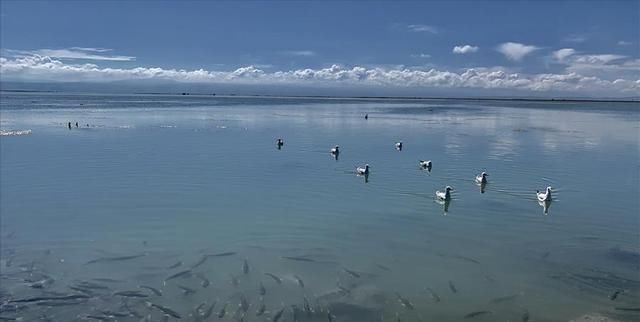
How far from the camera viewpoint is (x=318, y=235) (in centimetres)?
1941

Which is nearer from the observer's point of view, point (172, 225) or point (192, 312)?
point (192, 312)

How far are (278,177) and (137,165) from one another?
33.3ft

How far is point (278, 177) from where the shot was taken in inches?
1213

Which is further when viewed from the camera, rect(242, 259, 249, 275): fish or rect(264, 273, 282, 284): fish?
rect(242, 259, 249, 275): fish

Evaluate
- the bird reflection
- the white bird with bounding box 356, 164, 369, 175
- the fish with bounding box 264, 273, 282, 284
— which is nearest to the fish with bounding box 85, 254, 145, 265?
the fish with bounding box 264, 273, 282, 284

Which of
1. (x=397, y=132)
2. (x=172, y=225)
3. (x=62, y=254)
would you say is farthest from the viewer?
(x=397, y=132)

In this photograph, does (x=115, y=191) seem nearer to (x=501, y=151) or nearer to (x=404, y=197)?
(x=404, y=197)

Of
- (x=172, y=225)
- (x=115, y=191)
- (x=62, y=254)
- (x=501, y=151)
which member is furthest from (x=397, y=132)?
(x=62, y=254)

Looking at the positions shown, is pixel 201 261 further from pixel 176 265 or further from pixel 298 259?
pixel 298 259

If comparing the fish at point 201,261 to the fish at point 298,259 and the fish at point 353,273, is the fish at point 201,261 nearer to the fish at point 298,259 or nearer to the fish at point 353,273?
the fish at point 298,259

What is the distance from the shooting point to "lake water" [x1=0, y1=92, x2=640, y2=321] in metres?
13.8

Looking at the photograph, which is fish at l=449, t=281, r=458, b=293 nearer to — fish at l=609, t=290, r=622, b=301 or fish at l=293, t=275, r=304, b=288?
fish at l=609, t=290, r=622, b=301

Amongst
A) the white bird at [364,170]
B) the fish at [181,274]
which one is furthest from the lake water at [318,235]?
the white bird at [364,170]

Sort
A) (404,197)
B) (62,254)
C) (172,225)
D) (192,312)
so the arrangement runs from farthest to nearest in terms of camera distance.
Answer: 1. (404,197)
2. (172,225)
3. (62,254)
4. (192,312)
